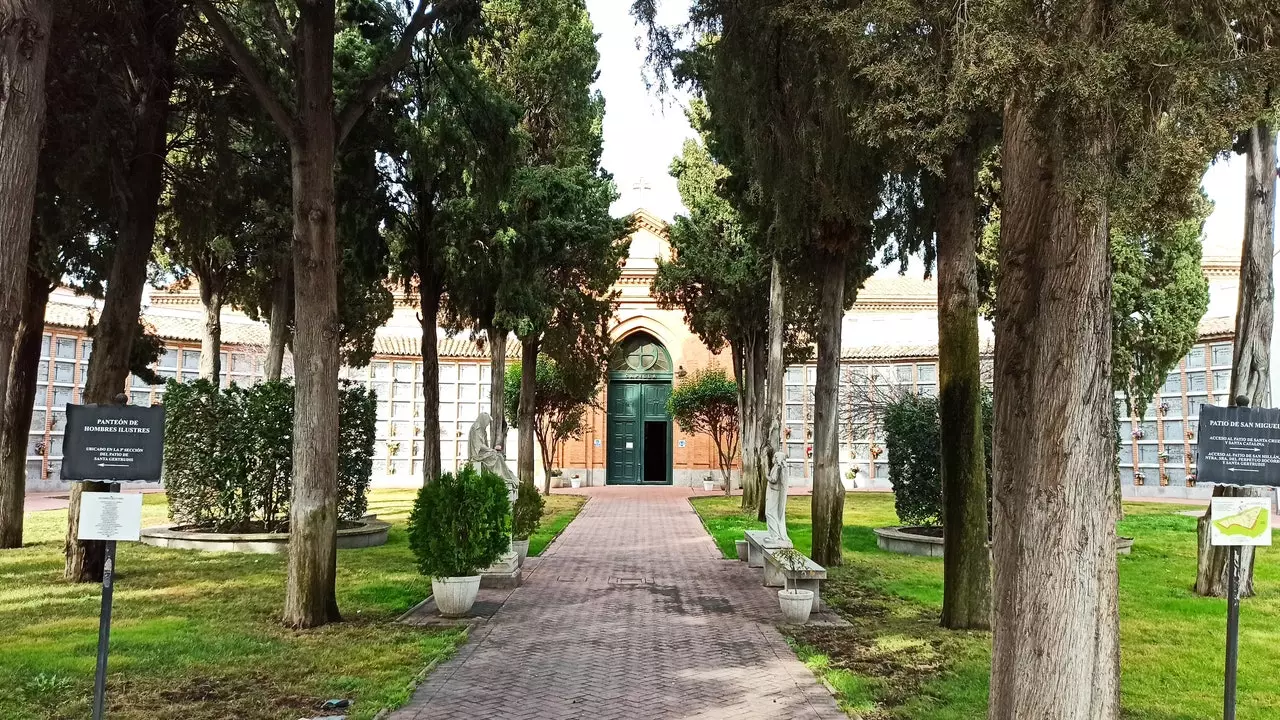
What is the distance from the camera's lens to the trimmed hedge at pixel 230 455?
13219 mm

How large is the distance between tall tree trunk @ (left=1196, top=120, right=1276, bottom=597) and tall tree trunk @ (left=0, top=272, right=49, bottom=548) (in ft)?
50.6

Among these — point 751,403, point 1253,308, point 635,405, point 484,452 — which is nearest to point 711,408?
point 635,405

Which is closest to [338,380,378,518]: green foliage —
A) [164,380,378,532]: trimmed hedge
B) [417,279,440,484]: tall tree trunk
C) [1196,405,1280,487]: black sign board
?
[164,380,378,532]: trimmed hedge

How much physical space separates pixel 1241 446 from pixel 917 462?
1014 centimetres

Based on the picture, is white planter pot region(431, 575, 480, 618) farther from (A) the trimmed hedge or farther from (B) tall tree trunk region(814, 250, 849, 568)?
(A) the trimmed hedge

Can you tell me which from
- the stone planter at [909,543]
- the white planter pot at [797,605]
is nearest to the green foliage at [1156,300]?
the stone planter at [909,543]

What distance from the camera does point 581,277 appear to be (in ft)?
63.6

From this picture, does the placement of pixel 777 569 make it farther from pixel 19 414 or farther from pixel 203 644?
pixel 19 414

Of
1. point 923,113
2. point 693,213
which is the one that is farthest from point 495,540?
point 693,213

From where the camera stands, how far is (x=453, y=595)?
8.30m

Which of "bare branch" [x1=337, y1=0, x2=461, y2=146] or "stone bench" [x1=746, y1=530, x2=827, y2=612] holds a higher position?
"bare branch" [x1=337, y1=0, x2=461, y2=146]

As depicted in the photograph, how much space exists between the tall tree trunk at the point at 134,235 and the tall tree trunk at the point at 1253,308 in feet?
39.2

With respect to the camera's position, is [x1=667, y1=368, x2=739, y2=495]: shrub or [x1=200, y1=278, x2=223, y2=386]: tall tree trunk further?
[x1=667, y1=368, x2=739, y2=495]: shrub

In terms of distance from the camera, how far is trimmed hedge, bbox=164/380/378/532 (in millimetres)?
13219
